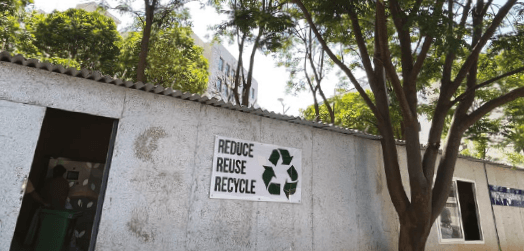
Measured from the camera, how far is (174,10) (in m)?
12.3

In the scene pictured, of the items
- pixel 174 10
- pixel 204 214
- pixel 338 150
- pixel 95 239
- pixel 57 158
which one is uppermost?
pixel 174 10

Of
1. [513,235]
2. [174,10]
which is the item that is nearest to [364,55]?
[174,10]

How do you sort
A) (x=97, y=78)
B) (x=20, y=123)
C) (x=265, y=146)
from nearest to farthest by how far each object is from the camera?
(x=20, y=123)
(x=97, y=78)
(x=265, y=146)

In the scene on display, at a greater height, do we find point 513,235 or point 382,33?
point 382,33

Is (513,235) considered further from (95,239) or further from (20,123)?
(20,123)

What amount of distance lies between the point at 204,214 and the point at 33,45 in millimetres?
15155

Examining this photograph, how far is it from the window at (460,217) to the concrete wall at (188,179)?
2.53m

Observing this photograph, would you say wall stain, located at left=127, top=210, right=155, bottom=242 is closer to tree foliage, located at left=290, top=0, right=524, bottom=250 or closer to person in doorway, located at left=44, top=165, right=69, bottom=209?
person in doorway, located at left=44, top=165, right=69, bottom=209

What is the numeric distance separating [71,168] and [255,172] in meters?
4.64

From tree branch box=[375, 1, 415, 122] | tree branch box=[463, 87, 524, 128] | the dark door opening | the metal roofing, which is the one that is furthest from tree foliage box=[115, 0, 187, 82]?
tree branch box=[463, 87, 524, 128]

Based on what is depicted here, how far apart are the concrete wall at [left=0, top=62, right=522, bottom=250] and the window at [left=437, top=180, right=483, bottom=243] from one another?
253cm

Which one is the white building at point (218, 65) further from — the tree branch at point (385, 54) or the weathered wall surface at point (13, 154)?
the weathered wall surface at point (13, 154)

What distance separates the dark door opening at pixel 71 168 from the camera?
691cm


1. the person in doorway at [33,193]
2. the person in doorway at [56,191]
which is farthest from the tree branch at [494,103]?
the person in doorway at [33,193]
